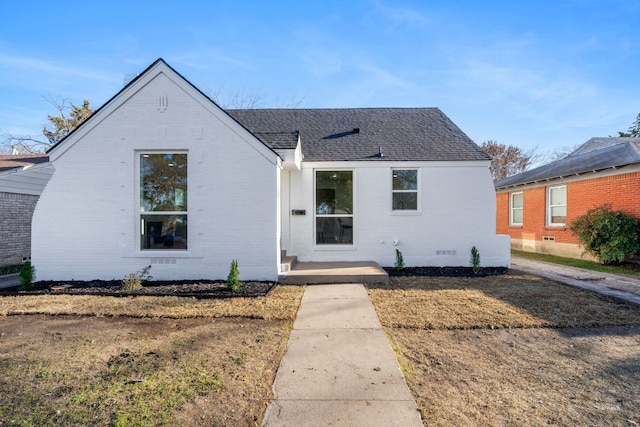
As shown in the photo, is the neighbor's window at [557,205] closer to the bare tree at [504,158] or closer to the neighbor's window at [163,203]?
the neighbor's window at [163,203]

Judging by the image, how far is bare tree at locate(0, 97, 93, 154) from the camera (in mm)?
23328

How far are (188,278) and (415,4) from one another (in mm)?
9833

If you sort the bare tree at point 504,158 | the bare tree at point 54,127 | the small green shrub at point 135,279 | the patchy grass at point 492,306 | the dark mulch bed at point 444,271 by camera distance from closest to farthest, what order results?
the patchy grass at point 492,306 → the small green shrub at point 135,279 → the dark mulch bed at point 444,271 → the bare tree at point 54,127 → the bare tree at point 504,158

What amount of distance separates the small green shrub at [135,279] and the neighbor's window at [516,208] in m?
16.7

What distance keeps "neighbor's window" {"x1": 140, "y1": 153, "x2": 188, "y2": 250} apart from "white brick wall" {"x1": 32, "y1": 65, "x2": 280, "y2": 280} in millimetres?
217

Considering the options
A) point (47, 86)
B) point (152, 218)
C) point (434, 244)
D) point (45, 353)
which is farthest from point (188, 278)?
point (47, 86)

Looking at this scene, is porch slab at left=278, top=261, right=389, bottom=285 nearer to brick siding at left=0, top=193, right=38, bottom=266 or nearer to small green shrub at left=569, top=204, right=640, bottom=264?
small green shrub at left=569, top=204, right=640, bottom=264

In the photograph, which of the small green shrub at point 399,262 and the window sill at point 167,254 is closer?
the window sill at point 167,254

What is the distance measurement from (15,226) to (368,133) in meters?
12.6

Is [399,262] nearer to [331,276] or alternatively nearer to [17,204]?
[331,276]

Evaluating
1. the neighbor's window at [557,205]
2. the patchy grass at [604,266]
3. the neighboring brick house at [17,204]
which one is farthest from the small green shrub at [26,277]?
the neighbor's window at [557,205]

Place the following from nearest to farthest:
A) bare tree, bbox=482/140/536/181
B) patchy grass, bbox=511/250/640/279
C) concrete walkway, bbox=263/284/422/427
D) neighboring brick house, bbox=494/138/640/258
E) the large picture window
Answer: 1. concrete walkway, bbox=263/284/422/427
2. patchy grass, bbox=511/250/640/279
3. the large picture window
4. neighboring brick house, bbox=494/138/640/258
5. bare tree, bbox=482/140/536/181

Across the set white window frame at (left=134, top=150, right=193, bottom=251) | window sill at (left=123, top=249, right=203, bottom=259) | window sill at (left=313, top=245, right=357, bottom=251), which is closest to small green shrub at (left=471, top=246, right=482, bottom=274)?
window sill at (left=313, top=245, right=357, bottom=251)

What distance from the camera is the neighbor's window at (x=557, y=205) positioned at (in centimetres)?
1297
